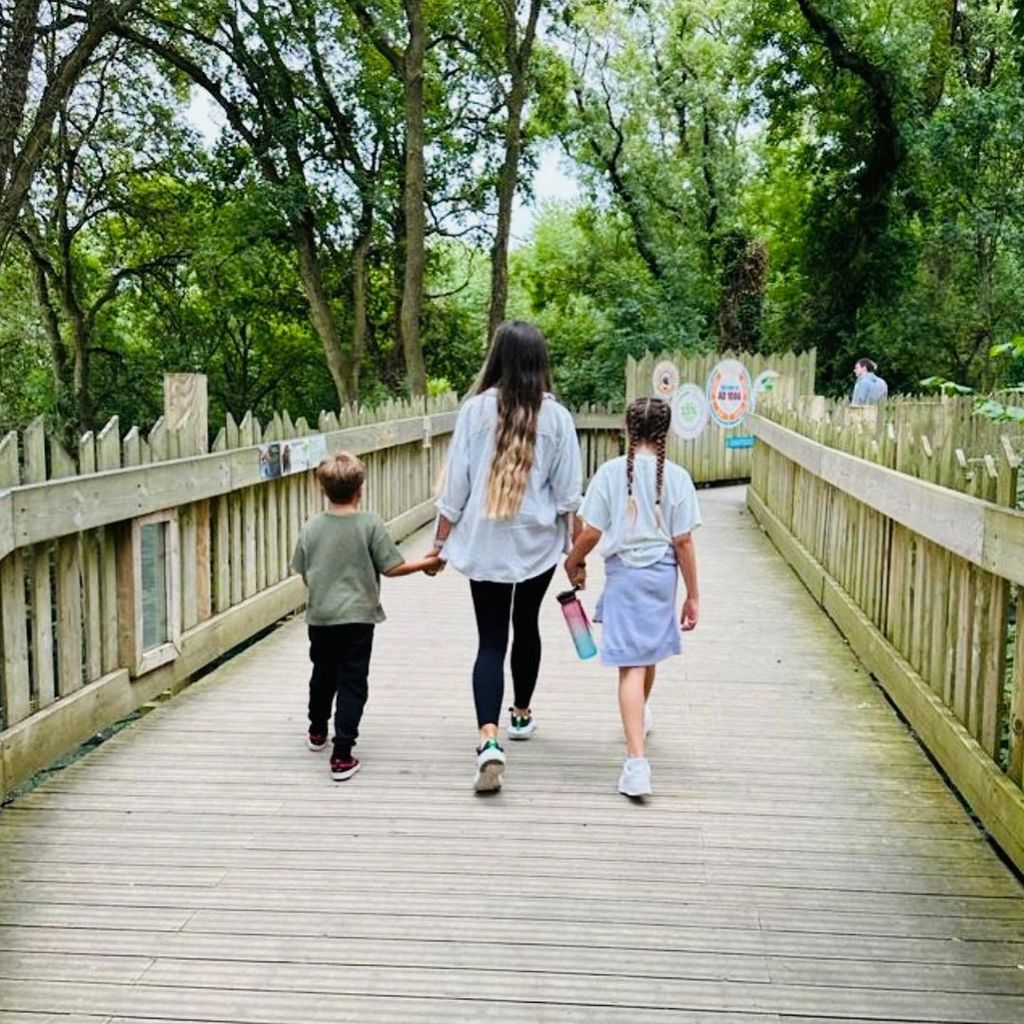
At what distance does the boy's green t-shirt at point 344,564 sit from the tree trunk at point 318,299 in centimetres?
1675

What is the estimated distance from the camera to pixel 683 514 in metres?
4.23

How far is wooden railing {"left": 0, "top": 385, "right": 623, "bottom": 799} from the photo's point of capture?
401 centimetres

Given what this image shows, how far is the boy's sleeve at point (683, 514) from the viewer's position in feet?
13.9

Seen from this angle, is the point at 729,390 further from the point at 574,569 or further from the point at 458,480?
the point at 458,480

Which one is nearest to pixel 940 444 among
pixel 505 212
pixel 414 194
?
pixel 414 194

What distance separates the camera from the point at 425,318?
84.0ft

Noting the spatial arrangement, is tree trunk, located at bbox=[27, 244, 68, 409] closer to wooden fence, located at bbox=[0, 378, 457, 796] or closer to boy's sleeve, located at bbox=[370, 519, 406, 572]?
wooden fence, located at bbox=[0, 378, 457, 796]

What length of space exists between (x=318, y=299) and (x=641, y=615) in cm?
1826

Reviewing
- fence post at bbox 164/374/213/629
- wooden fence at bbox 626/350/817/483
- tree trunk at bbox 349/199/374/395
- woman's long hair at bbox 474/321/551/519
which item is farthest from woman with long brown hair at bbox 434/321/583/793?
tree trunk at bbox 349/199/374/395

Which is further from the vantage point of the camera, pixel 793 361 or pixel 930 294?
pixel 930 294

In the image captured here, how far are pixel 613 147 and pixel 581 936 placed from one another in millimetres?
25310

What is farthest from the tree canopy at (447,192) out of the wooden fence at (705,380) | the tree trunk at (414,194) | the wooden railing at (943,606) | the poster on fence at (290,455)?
the wooden railing at (943,606)

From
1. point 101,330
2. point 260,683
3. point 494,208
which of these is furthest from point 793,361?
point 101,330

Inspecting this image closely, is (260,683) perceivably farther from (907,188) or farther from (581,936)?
(907,188)
